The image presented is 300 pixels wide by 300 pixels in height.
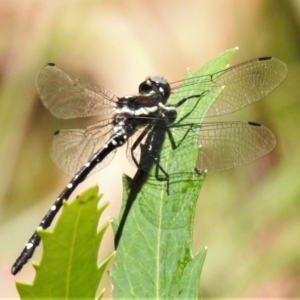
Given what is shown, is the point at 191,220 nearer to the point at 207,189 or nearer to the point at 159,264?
the point at 159,264

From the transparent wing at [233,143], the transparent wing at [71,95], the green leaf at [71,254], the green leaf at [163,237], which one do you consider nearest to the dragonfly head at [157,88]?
the transparent wing at [71,95]

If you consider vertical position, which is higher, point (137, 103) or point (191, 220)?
point (137, 103)

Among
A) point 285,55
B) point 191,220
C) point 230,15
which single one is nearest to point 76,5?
point 230,15

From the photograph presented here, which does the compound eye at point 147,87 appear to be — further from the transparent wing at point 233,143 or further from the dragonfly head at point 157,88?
the transparent wing at point 233,143

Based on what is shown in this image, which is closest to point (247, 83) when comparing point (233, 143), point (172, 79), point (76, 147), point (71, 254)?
point (233, 143)

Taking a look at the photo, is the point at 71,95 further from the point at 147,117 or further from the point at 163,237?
the point at 163,237

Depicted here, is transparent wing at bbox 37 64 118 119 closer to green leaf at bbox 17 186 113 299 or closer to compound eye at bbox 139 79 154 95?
compound eye at bbox 139 79 154 95

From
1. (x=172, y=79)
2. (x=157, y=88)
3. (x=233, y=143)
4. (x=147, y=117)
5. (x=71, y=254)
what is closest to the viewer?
(x=71, y=254)
